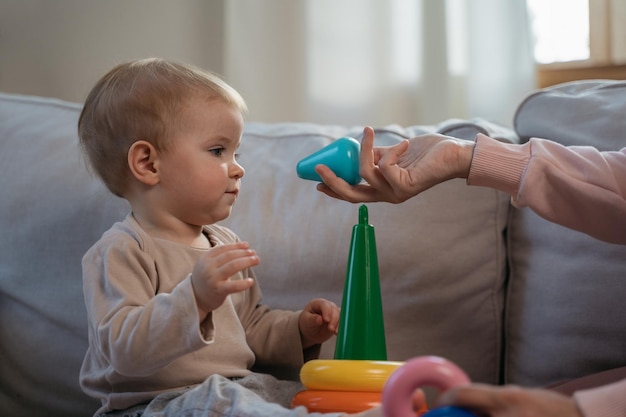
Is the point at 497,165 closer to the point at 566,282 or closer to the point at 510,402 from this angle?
the point at 566,282

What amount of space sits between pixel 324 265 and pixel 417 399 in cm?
58

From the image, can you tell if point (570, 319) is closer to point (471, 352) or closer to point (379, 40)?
point (471, 352)

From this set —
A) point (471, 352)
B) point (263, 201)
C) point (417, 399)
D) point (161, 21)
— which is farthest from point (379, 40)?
point (417, 399)

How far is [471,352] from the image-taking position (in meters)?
1.44

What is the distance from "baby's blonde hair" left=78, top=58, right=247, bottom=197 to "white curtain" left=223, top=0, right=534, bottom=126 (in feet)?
2.50

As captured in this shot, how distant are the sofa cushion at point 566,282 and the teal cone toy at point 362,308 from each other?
379 mm

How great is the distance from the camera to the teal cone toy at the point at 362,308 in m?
1.12

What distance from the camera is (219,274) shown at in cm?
102

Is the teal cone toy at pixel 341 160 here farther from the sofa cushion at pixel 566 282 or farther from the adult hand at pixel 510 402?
the adult hand at pixel 510 402

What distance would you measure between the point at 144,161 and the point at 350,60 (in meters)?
0.90

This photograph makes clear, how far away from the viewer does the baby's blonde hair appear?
3.98 feet

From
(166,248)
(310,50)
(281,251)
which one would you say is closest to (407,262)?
(281,251)

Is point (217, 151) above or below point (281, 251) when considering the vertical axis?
above

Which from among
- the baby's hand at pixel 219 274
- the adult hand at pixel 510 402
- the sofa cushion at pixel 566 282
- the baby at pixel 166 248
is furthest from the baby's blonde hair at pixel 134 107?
the adult hand at pixel 510 402
